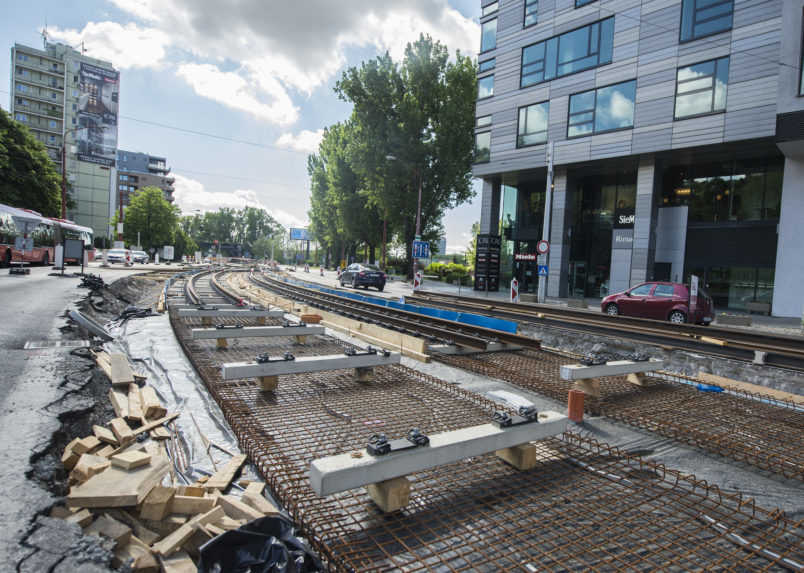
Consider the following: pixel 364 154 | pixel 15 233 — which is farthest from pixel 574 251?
pixel 15 233

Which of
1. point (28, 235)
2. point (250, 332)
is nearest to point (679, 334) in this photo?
point (250, 332)

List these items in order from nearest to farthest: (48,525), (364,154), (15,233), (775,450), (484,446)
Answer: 1. (48,525)
2. (484,446)
3. (775,450)
4. (15,233)
5. (364,154)

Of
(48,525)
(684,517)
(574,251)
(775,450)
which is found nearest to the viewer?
(48,525)

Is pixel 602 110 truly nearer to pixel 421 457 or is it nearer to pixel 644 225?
pixel 644 225

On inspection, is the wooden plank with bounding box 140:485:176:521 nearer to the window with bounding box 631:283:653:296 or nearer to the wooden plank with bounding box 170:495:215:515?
the wooden plank with bounding box 170:495:215:515

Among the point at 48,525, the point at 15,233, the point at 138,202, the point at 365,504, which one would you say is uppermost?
the point at 138,202

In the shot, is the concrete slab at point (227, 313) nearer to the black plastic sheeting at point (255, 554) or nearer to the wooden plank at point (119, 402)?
the wooden plank at point (119, 402)

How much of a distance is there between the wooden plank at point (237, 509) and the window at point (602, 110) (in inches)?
997

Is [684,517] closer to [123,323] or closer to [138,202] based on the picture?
[123,323]

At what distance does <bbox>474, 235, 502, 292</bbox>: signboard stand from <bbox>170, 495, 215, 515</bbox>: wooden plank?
28.2 meters

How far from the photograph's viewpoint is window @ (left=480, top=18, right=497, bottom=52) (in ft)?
109

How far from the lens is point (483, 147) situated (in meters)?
30.5

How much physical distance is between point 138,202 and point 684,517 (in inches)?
3135

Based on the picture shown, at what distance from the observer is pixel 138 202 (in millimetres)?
68688
